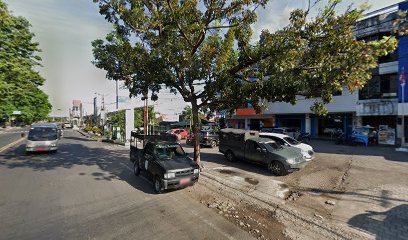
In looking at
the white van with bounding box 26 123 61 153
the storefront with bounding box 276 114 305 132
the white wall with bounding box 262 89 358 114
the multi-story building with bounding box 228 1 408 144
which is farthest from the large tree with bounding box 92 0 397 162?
the storefront with bounding box 276 114 305 132

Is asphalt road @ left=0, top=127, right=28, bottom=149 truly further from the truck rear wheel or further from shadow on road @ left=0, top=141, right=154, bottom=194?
the truck rear wheel

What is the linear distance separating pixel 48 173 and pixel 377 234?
1250cm

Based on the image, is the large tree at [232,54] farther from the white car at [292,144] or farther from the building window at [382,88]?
the building window at [382,88]

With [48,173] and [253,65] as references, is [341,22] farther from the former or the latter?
[48,173]

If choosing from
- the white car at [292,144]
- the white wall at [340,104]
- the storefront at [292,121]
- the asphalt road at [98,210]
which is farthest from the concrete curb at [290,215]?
the storefront at [292,121]

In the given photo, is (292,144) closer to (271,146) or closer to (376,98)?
(271,146)

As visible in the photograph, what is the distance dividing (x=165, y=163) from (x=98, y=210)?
2.47 meters

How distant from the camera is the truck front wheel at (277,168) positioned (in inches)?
374

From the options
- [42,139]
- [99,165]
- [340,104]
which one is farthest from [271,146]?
[340,104]

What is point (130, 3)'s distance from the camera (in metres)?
8.39

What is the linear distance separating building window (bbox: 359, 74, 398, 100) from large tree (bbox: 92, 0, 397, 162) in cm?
1639

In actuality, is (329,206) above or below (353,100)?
below

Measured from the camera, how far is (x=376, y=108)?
1894cm

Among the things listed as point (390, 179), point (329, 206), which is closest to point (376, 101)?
point (390, 179)
